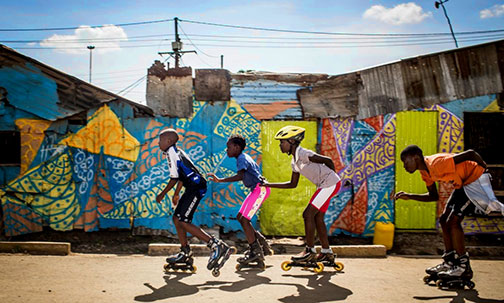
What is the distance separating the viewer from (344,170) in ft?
28.9

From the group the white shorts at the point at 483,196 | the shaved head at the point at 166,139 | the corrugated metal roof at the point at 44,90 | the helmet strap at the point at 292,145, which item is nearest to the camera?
the white shorts at the point at 483,196

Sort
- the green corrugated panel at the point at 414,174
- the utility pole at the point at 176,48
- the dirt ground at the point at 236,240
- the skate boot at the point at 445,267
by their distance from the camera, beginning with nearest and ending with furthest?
1. the skate boot at the point at 445,267
2. the dirt ground at the point at 236,240
3. the green corrugated panel at the point at 414,174
4. the utility pole at the point at 176,48

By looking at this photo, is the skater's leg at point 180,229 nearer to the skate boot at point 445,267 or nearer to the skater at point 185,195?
the skater at point 185,195

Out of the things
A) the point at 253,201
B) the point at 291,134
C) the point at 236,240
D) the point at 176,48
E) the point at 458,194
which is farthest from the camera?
the point at 176,48

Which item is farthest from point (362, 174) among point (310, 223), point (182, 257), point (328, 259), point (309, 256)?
point (182, 257)

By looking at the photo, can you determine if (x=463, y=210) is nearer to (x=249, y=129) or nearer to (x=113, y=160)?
(x=249, y=129)

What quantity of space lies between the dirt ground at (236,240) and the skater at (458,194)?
10.9 ft

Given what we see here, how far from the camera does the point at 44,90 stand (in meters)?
8.60

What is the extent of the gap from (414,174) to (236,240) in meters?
3.75

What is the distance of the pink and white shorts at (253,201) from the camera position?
607cm

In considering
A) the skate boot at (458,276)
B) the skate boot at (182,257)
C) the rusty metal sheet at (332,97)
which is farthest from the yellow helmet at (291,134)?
the rusty metal sheet at (332,97)

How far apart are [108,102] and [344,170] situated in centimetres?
488

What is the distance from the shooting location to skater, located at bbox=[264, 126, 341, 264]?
19.1 ft

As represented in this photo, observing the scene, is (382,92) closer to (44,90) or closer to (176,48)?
(44,90)
